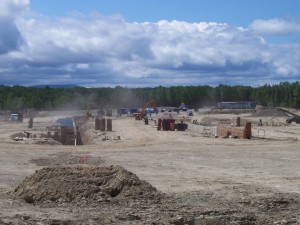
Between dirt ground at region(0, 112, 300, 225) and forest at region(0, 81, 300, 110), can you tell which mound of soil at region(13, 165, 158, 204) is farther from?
forest at region(0, 81, 300, 110)

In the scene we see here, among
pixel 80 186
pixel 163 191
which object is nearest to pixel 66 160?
pixel 163 191

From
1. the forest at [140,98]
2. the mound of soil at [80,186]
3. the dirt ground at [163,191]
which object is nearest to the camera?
the dirt ground at [163,191]

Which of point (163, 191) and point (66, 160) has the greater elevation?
point (163, 191)

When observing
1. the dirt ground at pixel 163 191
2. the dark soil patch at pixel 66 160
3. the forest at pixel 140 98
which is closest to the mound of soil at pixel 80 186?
the dirt ground at pixel 163 191

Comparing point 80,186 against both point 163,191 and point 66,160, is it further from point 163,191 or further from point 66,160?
point 66,160

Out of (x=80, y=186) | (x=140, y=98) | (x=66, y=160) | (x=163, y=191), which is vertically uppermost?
(x=140, y=98)

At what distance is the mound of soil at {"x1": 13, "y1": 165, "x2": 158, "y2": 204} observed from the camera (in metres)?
14.7

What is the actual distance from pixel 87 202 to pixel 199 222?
3293mm

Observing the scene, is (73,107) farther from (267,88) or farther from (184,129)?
(184,129)

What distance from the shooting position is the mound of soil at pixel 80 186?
14664 mm

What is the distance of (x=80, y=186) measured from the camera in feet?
49.3

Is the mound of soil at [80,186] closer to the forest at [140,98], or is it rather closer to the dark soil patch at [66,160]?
the dark soil patch at [66,160]

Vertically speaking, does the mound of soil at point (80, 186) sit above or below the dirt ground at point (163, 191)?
above

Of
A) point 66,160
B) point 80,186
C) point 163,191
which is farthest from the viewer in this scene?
point 66,160
